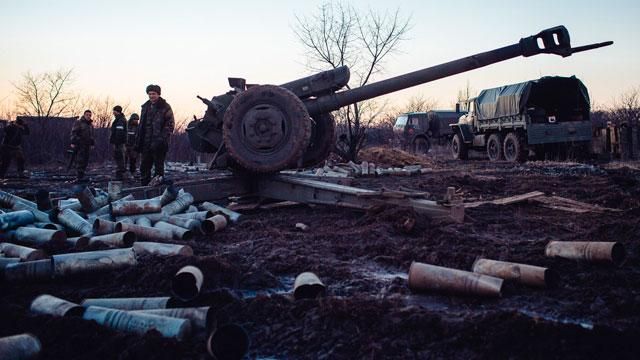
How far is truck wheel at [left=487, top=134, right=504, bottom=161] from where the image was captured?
2127 centimetres

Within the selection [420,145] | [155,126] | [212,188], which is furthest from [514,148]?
[212,188]

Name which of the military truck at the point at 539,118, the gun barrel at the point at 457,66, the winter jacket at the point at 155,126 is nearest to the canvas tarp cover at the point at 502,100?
the military truck at the point at 539,118

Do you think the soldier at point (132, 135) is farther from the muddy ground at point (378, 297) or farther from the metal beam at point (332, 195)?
the muddy ground at point (378, 297)

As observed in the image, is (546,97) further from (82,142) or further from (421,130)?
(82,142)

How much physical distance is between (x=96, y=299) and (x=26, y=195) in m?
7.58

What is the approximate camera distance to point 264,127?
25.0 feet

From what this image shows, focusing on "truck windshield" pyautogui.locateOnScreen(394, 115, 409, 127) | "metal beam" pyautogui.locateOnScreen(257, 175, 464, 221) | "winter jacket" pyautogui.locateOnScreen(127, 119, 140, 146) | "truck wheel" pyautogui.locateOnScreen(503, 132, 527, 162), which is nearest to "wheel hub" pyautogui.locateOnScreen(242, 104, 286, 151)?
"metal beam" pyautogui.locateOnScreen(257, 175, 464, 221)

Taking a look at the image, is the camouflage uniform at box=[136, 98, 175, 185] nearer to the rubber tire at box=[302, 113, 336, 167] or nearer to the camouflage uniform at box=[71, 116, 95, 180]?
the rubber tire at box=[302, 113, 336, 167]

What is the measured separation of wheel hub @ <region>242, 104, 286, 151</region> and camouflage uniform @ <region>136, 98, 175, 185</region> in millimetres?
2761

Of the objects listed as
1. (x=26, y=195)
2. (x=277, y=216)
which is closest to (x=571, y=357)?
(x=277, y=216)

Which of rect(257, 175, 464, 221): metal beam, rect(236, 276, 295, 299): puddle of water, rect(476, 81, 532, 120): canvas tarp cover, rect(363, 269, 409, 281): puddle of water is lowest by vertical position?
rect(236, 276, 295, 299): puddle of water

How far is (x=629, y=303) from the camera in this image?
3254mm

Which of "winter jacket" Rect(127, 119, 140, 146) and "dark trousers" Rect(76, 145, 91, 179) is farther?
"winter jacket" Rect(127, 119, 140, 146)

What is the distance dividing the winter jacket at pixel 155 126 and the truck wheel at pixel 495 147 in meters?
14.8
